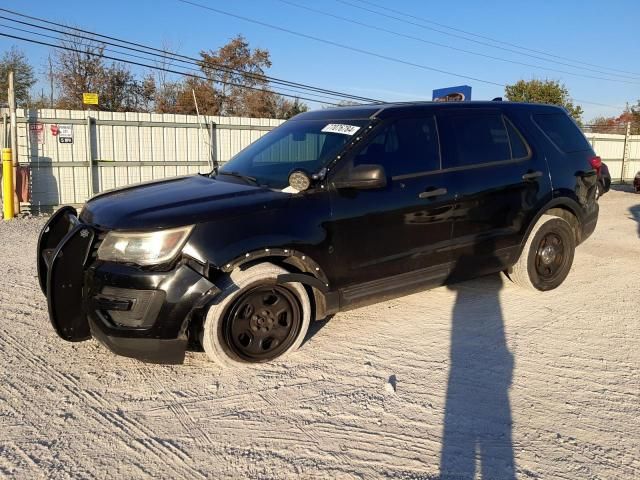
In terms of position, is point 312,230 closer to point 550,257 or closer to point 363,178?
point 363,178

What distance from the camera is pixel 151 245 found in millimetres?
3361

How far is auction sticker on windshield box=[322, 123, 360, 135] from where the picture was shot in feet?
14.0

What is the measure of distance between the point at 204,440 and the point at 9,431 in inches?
42.0

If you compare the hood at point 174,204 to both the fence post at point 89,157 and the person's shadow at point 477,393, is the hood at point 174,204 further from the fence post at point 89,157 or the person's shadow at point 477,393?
the fence post at point 89,157

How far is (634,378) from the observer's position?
11.9 feet

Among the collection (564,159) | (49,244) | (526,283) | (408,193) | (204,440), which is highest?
(564,159)

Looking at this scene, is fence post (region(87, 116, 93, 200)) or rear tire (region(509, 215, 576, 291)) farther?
fence post (region(87, 116, 93, 200))

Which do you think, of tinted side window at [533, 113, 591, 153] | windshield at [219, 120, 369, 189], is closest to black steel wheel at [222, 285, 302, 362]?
windshield at [219, 120, 369, 189]

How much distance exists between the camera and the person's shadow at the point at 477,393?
2676mm

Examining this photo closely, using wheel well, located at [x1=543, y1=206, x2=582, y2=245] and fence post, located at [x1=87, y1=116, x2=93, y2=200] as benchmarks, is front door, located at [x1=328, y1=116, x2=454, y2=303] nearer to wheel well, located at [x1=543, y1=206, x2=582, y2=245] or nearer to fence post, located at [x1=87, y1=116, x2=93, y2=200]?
wheel well, located at [x1=543, y1=206, x2=582, y2=245]

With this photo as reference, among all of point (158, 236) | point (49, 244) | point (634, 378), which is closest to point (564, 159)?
point (634, 378)

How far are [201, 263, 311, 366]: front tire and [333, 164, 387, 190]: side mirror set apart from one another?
797 millimetres

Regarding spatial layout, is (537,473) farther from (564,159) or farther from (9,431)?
(564,159)

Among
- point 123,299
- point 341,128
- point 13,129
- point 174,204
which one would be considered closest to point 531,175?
point 341,128
